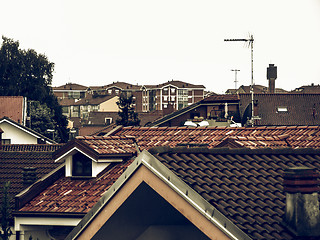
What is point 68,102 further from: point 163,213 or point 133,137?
point 163,213

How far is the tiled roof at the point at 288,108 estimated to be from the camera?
7019 cm

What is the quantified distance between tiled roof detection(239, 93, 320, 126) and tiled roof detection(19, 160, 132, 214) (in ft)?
156

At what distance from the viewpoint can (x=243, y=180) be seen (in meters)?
8.08

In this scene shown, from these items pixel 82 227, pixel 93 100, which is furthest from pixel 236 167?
pixel 93 100

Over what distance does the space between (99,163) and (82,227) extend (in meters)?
14.5

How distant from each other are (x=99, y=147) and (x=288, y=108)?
52.7m

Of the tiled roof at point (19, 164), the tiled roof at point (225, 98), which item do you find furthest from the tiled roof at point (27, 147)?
the tiled roof at point (225, 98)

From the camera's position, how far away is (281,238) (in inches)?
284

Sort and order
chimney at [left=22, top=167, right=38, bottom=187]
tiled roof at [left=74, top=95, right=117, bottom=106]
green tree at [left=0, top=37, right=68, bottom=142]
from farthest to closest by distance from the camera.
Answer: tiled roof at [left=74, top=95, right=117, bottom=106] → green tree at [left=0, top=37, right=68, bottom=142] → chimney at [left=22, top=167, right=38, bottom=187]

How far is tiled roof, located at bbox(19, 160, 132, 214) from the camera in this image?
21.0 meters

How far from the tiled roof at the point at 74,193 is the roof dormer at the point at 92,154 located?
223 millimetres

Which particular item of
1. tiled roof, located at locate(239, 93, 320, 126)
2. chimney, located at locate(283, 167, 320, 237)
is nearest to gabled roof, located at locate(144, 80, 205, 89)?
tiled roof, located at locate(239, 93, 320, 126)

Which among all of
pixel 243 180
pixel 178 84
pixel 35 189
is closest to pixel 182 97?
pixel 178 84

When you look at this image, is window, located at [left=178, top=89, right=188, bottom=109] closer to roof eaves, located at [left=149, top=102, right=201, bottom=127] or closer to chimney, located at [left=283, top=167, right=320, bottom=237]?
roof eaves, located at [left=149, top=102, right=201, bottom=127]
